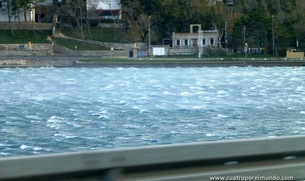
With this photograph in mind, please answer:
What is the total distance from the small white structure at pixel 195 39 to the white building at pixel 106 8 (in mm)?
8320

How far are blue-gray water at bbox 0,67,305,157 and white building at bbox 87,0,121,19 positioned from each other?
39.6 metres

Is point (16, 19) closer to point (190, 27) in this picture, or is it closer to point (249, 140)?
point (190, 27)

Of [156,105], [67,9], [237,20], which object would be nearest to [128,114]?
[156,105]

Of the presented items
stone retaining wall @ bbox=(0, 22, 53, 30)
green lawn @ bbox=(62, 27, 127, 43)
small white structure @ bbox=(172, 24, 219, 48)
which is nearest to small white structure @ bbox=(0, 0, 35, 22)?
stone retaining wall @ bbox=(0, 22, 53, 30)

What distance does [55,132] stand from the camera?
14977mm

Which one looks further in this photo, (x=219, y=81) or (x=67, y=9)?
(x=67, y=9)

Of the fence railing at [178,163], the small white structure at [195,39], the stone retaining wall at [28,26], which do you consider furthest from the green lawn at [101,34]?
the fence railing at [178,163]

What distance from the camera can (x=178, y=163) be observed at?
407 cm

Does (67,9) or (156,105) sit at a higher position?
(67,9)

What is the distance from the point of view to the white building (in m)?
70.8

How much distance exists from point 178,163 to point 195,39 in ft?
203

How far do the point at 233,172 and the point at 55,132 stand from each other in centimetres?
1106

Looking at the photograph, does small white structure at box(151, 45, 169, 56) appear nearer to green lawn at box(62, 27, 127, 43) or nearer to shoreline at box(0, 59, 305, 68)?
green lawn at box(62, 27, 127, 43)

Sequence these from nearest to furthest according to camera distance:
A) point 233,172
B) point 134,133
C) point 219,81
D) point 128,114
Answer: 1. point 233,172
2. point 134,133
3. point 128,114
4. point 219,81
